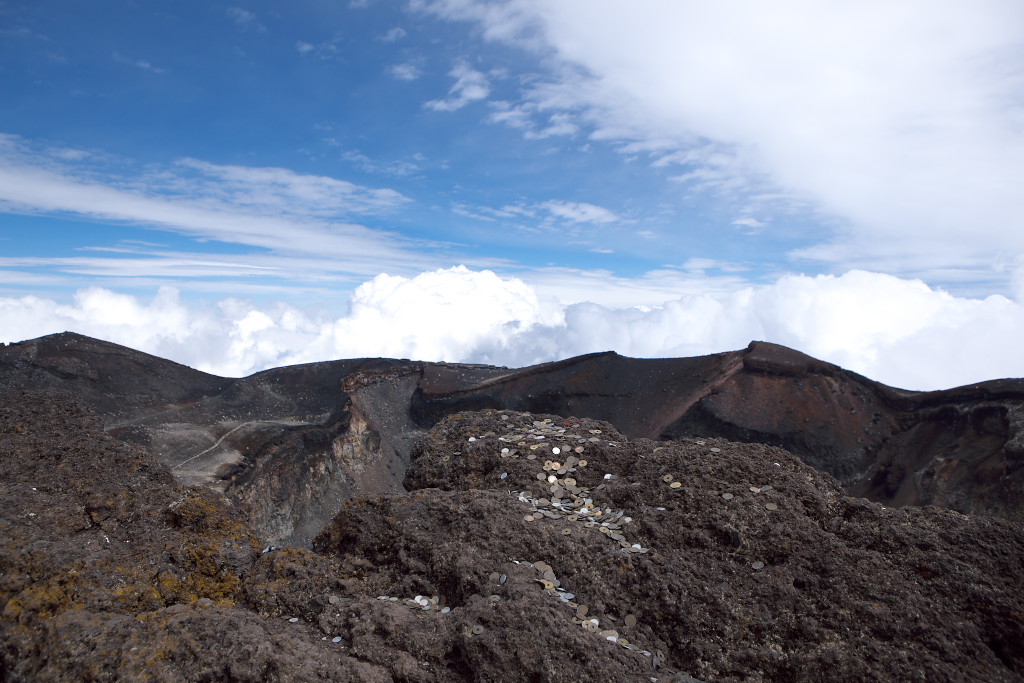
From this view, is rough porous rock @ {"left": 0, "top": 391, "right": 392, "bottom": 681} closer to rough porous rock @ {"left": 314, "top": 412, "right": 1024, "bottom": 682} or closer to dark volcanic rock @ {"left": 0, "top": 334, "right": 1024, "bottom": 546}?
rough porous rock @ {"left": 314, "top": 412, "right": 1024, "bottom": 682}

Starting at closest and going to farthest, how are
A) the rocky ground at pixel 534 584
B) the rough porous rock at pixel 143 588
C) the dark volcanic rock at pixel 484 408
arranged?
the rough porous rock at pixel 143 588 < the rocky ground at pixel 534 584 < the dark volcanic rock at pixel 484 408

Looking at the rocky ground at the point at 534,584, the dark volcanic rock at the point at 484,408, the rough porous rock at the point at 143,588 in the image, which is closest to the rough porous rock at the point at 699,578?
the rocky ground at the point at 534,584

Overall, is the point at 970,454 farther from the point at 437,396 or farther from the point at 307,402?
the point at 307,402

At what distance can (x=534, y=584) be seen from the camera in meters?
3.40

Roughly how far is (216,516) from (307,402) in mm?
8782

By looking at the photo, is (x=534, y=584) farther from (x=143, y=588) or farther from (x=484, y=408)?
(x=484, y=408)

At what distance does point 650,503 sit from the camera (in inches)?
169

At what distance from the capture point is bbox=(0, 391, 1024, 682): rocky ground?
2.93 m

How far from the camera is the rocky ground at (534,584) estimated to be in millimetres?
2932

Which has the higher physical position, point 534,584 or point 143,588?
point 534,584

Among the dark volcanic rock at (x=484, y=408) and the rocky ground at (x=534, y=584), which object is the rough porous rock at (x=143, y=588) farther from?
the dark volcanic rock at (x=484, y=408)

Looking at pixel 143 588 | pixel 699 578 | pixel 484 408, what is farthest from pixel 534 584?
pixel 484 408

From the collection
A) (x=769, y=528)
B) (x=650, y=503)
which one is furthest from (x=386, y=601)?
(x=769, y=528)

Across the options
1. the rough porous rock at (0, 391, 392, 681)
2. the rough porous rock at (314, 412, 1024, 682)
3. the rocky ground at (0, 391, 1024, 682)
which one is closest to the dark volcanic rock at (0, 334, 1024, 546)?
the rough porous rock at (0, 391, 392, 681)
